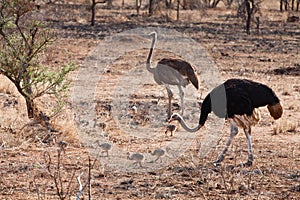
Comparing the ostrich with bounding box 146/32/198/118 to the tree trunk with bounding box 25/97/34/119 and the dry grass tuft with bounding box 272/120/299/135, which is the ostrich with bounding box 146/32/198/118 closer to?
the dry grass tuft with bounding box 272/120/299/135

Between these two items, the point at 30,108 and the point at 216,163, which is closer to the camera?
the point at 216,163

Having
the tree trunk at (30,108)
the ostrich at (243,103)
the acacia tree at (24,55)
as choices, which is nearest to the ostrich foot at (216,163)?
the ostrich at (243,103)

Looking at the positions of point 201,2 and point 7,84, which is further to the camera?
point 201,2

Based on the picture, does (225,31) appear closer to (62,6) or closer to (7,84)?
(62,6)

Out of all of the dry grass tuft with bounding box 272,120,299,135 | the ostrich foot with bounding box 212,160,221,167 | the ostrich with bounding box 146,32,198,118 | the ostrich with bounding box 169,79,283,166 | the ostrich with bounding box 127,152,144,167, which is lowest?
the dry grass tuft with bounding box 272,120,299,135

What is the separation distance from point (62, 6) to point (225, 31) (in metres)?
11.3

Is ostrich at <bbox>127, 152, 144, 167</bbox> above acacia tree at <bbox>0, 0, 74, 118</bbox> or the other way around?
the other way around

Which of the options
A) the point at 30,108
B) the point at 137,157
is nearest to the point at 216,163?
the point at 137,157

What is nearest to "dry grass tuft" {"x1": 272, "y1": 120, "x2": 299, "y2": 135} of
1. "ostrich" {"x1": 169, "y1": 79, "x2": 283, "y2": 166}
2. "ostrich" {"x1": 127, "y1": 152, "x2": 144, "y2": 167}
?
"ostrich" {"x1": 169, "y1": 79, "x2": 283, "y2": 166}

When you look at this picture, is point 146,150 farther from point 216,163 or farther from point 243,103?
point 243,103

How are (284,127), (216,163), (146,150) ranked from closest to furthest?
(216,163)
(146,150)
(284,127)

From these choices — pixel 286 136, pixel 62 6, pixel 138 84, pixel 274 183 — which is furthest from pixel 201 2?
pixel 274 183

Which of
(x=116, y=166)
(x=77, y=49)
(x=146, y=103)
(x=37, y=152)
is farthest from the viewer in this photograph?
(x=77, y=49)

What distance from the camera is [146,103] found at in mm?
12719
